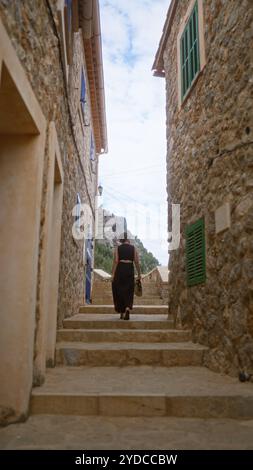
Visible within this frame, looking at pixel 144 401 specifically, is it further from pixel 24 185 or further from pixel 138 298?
pixel 138 298

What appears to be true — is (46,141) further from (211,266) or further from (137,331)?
(137,331)

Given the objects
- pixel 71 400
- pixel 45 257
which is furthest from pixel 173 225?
pixel 71 400

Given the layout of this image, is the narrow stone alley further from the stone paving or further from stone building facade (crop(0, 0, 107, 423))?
stone building facade (crop(0, 0, 107, 423))

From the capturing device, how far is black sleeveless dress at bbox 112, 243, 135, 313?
6.43 metres

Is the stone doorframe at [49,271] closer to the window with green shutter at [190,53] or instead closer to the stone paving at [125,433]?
the stone paving at [125,433]

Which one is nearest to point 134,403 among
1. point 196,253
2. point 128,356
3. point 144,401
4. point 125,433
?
point 144,401

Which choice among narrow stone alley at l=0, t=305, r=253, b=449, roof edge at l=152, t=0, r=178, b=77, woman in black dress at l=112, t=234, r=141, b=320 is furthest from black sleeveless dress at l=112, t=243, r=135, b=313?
roof edge at l=152, t=0, r=178, b=77

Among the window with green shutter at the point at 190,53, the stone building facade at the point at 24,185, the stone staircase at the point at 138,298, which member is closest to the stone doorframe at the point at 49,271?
the stone building facade at the point at 24,185

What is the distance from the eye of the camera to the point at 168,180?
730 centimetres

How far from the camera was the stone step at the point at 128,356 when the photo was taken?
4.55 meters

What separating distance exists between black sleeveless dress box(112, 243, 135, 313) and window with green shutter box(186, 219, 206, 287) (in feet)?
3.86

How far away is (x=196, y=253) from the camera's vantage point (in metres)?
5.43

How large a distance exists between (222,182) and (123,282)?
269cm

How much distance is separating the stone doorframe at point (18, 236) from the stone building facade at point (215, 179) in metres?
2.12
